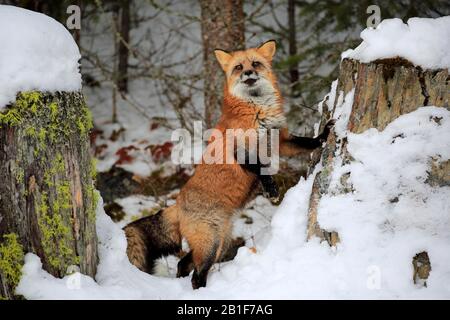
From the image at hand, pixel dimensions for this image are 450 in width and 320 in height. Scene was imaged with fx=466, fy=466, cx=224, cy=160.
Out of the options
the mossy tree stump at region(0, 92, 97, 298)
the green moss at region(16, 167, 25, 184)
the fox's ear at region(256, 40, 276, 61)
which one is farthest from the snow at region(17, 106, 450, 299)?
the fox's ear at region(256, 40, 276, 61)

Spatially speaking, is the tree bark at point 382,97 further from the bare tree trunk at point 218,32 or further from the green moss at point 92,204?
the bare tree trunk at point 218,32

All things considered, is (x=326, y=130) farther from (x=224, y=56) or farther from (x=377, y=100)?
(x=224, y=56)

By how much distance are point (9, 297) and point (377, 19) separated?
5894 millimetres

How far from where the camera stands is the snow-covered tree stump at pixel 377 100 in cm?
327

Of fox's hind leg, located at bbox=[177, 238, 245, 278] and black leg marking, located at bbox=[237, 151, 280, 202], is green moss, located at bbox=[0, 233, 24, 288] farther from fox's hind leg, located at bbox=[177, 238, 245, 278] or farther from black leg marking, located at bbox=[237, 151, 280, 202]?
black leg marking, located at bbox=[237, 151, 280, 202]

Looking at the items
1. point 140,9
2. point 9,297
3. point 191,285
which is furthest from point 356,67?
point 140,9

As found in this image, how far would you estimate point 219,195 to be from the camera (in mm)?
4484

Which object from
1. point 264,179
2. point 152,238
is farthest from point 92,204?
point 264,179

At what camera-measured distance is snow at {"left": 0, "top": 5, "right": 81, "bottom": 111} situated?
9.57ft

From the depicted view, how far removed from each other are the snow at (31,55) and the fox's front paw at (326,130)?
85.1 inches

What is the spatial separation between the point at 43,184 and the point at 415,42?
2740mm
